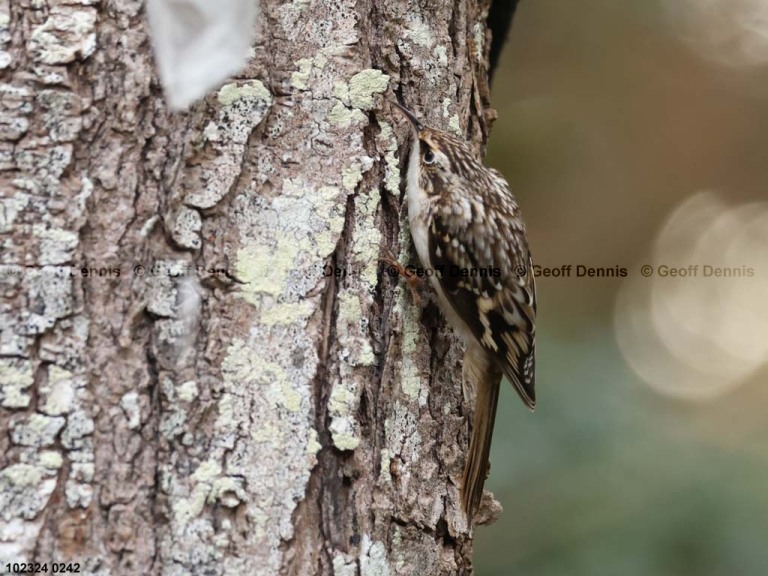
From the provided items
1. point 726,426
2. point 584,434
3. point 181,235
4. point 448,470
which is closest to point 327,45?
point 181,235

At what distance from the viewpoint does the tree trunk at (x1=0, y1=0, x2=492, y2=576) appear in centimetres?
128

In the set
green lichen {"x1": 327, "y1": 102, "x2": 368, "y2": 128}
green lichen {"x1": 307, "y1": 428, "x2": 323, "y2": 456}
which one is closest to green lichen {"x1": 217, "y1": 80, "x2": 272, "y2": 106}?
green lichen {"x1": 327, "y1": 102, "x2": 368, "y2": 128}

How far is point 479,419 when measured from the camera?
5.91 ft

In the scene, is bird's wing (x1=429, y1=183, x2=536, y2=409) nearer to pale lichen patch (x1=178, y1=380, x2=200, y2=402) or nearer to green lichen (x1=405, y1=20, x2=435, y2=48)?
green lichen (x1=405, y1=20, x2=435, y2=48)

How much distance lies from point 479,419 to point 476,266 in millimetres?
453

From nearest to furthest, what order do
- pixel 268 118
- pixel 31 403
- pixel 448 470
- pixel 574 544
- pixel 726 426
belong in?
1. pixel 31 403
2. pixel 268 118
3. pixel 448 470
4. pixel 574 544
5. pixel 726 426

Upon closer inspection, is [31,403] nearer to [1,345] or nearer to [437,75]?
[1,345]

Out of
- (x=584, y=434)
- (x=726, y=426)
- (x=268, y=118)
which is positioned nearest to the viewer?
(x=268, y=118)

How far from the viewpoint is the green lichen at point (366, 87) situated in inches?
62.8

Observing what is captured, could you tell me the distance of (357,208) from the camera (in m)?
1.57

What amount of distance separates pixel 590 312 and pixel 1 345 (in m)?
2.58

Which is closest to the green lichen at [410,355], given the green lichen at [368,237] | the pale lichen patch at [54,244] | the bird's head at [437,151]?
the green lichen at [368,237]

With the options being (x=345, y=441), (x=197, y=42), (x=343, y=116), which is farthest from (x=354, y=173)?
(x=345, y=441)

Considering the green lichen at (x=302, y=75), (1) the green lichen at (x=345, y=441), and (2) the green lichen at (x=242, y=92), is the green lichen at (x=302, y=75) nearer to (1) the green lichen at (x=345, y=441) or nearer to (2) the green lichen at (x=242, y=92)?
(2) the green lichen at (x=242, y=92)
